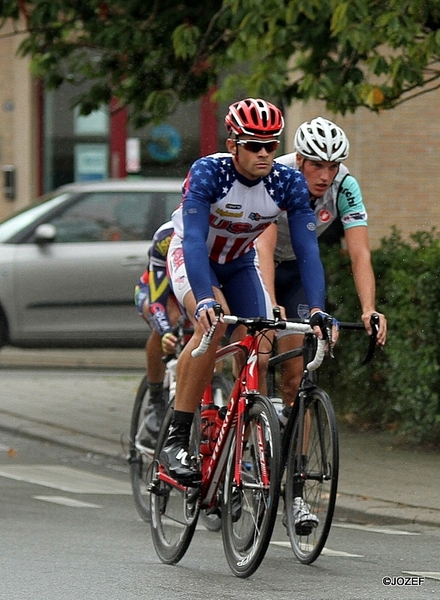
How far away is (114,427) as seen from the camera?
455 inches

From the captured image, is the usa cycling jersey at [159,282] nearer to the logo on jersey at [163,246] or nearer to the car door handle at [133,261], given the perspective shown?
the logo on jersey at [163,246]

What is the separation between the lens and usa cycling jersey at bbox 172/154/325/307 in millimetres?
6301

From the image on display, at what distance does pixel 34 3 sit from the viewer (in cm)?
1109

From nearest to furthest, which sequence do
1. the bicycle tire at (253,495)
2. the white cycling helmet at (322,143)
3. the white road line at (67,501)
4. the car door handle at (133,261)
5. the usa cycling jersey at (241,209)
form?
the bicycle tire at (253,495) < the usa cycling jersey at (241,209) < the white cycling helmet at (322,143) < the white road line at (67,501) < the car door handle at (133,261)

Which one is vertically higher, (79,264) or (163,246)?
(163,246)

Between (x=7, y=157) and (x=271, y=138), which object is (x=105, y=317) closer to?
(x=7, y=157)

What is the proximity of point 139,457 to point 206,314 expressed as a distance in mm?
2616

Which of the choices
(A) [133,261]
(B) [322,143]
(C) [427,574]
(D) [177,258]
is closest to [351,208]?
(B) [322,143]

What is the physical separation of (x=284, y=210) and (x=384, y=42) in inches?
109

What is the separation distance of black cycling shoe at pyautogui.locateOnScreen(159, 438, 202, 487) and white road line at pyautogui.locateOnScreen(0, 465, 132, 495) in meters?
2.17

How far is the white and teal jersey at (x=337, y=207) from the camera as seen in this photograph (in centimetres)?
756

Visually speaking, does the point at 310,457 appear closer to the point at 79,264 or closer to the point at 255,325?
the point at 255,325

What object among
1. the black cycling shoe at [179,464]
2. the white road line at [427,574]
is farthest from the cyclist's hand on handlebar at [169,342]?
the white road line at [427,574]

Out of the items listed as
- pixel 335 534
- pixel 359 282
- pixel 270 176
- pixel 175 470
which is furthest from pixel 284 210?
pixel 335 534
